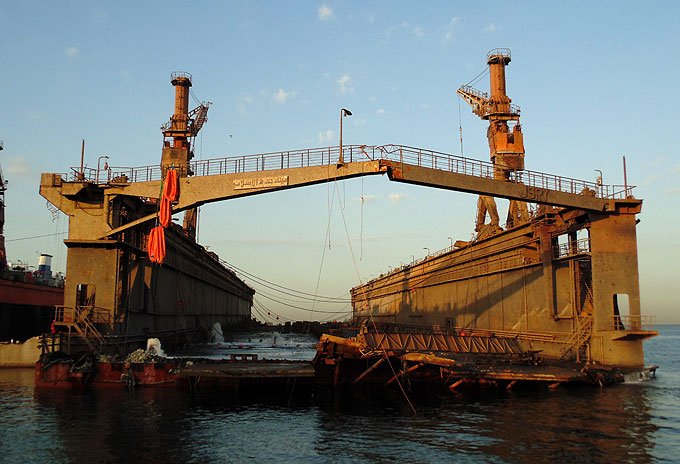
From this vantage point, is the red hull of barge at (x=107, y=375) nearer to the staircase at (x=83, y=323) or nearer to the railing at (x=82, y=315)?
the staircase at (x=83, y=323)

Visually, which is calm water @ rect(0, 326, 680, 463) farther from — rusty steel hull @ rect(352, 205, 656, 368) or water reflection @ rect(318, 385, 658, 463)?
rusty steel hull @ rect(352, 205, 656, 368)

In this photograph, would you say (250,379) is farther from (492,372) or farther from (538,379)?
(538,379)

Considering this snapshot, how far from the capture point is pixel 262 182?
2898 cm

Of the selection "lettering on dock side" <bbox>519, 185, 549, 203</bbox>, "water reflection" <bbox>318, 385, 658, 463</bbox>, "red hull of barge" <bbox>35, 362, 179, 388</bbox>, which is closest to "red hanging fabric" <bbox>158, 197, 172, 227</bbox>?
"red hull of barge" <bbox>35, 362, 179, 388</bbox>

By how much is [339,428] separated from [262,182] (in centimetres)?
1463

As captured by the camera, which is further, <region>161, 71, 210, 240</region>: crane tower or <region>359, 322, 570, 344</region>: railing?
<region>161, 71, 210, 240</region>: crane tower

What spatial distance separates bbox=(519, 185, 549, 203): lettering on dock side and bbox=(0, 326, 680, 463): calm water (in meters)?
10.7

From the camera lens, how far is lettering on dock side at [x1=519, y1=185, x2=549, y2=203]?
3031 centimetres

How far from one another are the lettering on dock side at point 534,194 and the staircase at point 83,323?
24526mm

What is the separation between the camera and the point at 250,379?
25609 millimetres

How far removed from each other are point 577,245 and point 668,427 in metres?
15.1

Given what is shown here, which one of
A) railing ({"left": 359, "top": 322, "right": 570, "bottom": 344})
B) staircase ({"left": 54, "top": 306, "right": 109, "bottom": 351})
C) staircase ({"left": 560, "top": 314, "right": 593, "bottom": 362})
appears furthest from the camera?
railing ({"left": 359, "top": 322, "right": 570, "bottom": 344})

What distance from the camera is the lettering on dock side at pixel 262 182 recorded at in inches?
1135

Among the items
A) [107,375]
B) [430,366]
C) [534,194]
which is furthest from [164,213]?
[534,194]
